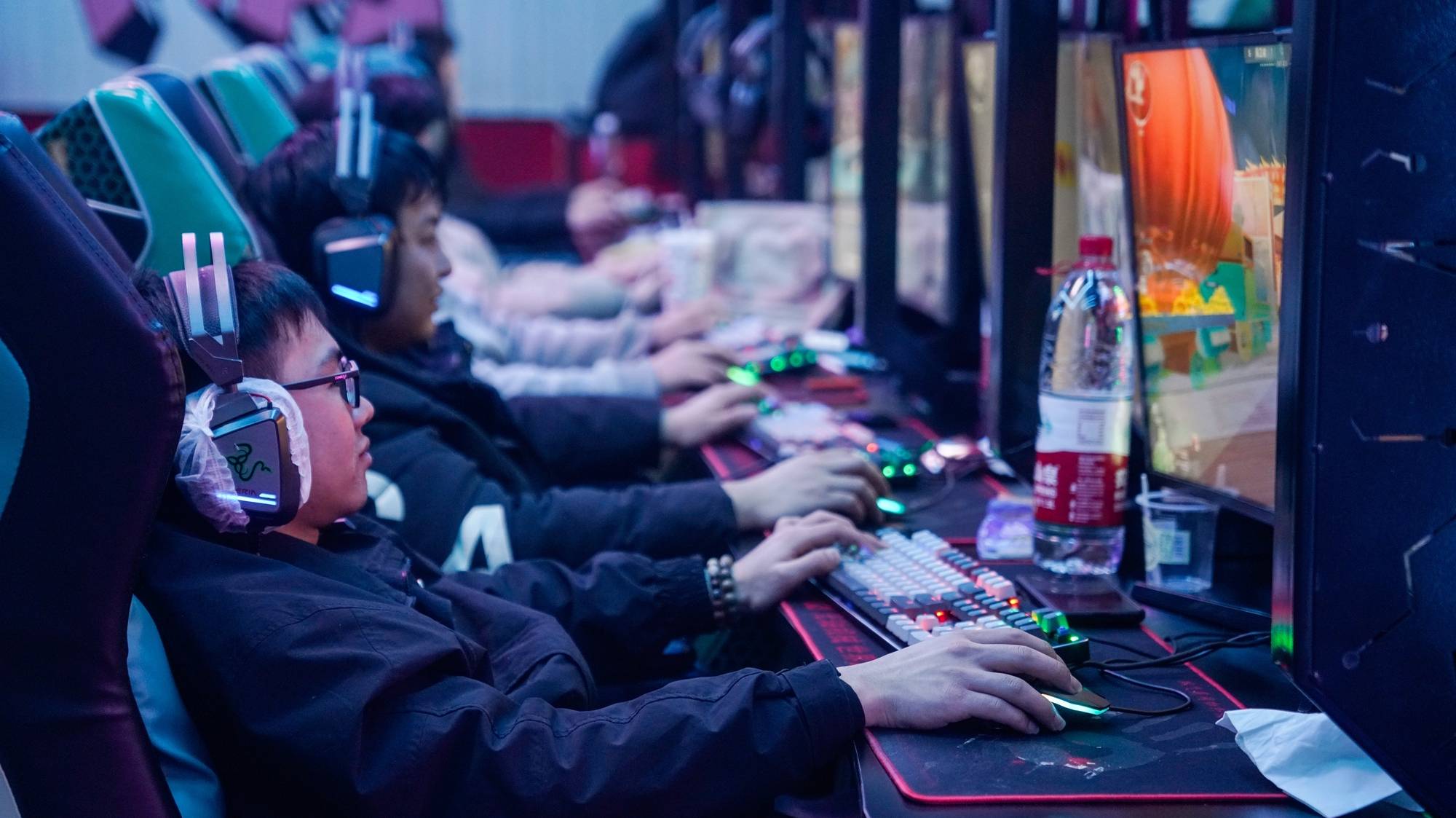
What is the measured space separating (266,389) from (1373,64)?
79 centimetres

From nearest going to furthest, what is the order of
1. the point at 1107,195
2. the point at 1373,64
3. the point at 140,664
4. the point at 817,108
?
the point at 1373,64 < the point at 140,664 < the point at 1107,195 < the point at 817,108

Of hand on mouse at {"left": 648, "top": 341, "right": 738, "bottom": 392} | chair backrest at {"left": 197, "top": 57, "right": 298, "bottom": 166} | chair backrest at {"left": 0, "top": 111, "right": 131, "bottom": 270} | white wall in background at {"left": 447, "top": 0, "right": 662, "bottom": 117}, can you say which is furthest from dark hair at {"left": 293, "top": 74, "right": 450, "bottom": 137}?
white wall in background at {"left": 447, "top": 0, "right": 662, "bottom": 117}

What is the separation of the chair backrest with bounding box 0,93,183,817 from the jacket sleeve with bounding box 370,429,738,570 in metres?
0.61

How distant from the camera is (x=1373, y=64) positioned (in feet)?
2.47

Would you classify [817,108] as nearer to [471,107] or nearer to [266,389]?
[266,389]

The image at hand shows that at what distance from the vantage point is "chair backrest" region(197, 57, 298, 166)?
218 centimetres

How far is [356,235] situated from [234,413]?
68 centimetres

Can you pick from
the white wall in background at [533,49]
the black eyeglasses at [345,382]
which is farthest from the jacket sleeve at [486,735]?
the white wall in background at [533,49]

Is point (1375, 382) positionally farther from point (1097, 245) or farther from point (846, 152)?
point (846, 152)

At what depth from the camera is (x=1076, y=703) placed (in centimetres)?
92

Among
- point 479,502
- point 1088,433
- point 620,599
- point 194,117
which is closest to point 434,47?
point 194,117

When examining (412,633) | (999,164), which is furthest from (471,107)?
(412,633)

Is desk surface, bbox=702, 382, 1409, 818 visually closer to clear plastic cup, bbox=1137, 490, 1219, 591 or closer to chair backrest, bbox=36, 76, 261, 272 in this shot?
clear plastic cup, bbox=1137, 490, 1219, 591

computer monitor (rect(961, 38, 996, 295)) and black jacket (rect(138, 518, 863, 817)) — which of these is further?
computer monitor (rect(961, 38, 996, 295))
